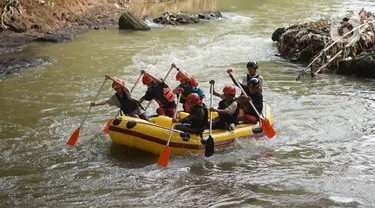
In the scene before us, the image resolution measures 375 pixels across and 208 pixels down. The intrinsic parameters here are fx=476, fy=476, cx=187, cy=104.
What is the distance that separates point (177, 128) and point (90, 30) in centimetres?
1521

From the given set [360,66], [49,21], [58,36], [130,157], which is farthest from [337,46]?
[49,21]

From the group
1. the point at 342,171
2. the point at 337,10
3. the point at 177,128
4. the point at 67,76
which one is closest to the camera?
the point at 342,171

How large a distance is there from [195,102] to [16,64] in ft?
30.3

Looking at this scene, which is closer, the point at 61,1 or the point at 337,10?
the point at 61,1

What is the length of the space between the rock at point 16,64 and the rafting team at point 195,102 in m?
6.95

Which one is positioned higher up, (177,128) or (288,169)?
(177,128)

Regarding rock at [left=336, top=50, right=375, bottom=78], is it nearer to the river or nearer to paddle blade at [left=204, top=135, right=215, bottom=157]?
the river

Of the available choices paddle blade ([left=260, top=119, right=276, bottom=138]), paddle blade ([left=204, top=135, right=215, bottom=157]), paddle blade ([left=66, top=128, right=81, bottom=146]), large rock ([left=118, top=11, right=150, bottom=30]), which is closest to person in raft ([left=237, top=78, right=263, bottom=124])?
paddle blade ([left=260, top=119, right=276, bottom=138])

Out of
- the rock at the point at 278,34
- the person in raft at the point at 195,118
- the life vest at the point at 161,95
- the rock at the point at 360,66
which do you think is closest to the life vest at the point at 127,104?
the life vest at the point at 161,95

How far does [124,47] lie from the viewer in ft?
61.7

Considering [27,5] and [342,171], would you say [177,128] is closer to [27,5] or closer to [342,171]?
[342,171]

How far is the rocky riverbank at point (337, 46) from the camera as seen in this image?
14188 mm

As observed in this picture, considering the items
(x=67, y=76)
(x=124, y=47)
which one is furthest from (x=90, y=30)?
(x=67, y=76)

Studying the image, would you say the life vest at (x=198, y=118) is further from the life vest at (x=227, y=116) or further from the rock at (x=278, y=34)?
the rock at (x=278, y=34)
